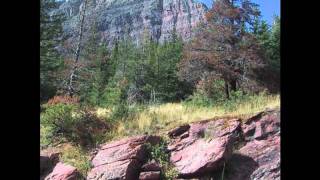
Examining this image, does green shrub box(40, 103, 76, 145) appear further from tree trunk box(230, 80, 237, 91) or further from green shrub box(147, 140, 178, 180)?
tree trunk box(230, 80, 237, 91)

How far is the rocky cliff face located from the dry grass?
180 cm

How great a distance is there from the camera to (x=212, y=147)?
751 cm

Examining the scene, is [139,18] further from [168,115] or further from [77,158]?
[77,158]

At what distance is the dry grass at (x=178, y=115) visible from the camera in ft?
27.1

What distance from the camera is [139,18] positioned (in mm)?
10664

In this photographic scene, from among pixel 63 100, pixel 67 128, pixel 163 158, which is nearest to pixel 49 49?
pixel 63 100

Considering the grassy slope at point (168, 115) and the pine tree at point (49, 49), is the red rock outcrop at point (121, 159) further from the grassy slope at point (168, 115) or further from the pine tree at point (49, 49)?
the pine tree at point (49, 49)

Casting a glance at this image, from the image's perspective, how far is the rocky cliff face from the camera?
10.2 m

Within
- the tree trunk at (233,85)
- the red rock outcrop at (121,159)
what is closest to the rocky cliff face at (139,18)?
the tree trunk at (233,85)

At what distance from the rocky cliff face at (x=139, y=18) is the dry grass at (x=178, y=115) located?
1.80 m

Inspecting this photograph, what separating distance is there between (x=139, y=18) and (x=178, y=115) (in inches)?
114

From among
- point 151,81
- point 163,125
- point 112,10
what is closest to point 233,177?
point 163,125

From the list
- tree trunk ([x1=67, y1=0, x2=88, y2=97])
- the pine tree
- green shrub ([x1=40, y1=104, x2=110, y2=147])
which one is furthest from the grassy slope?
the pine tree
